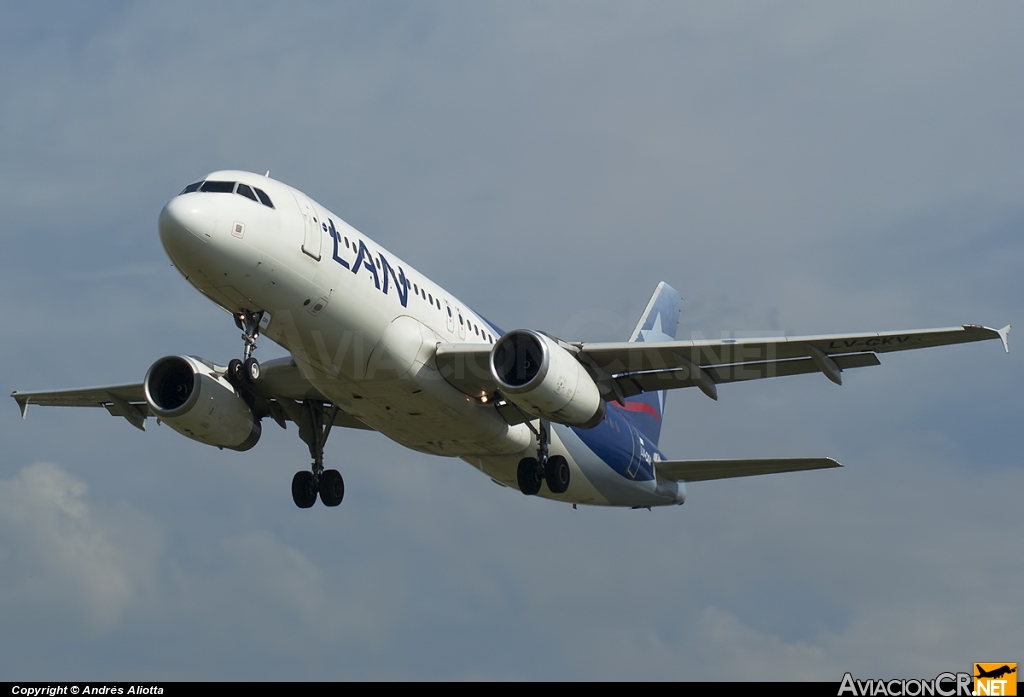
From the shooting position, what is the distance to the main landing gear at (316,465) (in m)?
33.1

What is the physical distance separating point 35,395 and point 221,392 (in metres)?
Result: 7.75

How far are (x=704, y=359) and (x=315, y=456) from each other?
Result: 10593mm

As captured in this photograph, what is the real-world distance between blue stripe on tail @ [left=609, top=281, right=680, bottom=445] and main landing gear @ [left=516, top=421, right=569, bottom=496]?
781cm

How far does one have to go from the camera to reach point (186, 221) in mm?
24922

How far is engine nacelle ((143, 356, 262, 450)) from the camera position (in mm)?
30875

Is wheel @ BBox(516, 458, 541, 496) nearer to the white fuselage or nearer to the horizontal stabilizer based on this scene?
the white fuselage

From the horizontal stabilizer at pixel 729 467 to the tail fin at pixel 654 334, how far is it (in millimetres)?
2606

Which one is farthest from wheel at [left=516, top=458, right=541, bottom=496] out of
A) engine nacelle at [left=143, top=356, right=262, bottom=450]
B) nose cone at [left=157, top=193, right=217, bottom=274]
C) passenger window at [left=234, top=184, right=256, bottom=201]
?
nose cone at [left=157, top=193, right=217, bottom=274]

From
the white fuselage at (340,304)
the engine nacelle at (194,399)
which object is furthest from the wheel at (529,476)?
the engine nacelle at (194,399)

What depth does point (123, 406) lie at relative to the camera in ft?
117

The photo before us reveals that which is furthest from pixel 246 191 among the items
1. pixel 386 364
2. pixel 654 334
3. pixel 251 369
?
pixel 654 334

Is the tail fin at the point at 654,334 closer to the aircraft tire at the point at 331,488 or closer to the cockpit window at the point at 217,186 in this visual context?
the aircraft tire at the point at 331,488

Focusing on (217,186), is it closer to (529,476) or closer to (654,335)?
(529,476)

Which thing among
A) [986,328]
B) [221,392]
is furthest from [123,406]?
[986,328]
